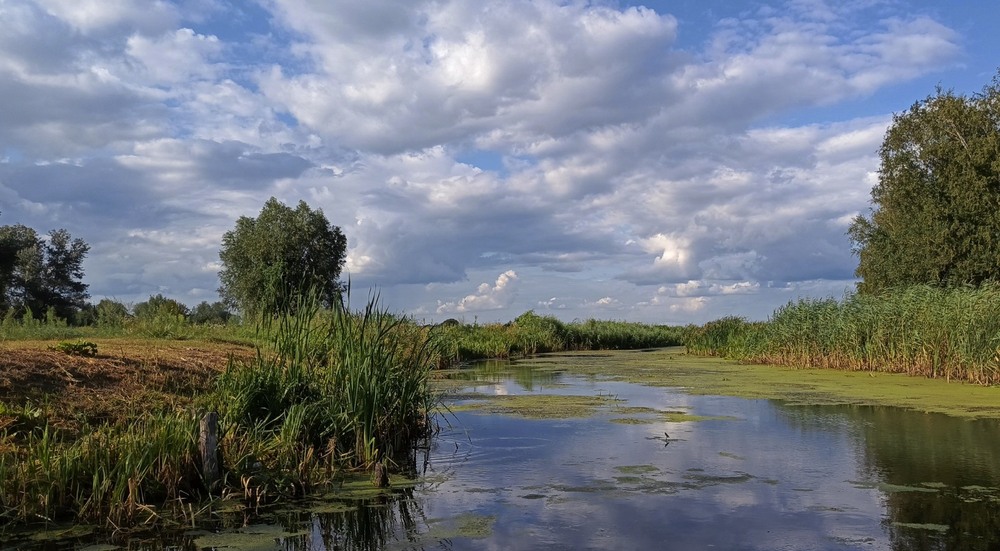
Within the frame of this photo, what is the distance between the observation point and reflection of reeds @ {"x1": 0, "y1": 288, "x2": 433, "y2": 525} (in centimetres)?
553

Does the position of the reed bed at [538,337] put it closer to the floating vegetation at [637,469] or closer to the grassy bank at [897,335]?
the grassy bank at [897,335]

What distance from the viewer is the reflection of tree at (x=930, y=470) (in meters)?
5.45

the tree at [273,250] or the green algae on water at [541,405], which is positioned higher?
the tree at [273,250]

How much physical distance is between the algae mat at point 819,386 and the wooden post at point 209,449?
400 inches

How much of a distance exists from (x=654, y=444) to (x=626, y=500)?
8.89ft

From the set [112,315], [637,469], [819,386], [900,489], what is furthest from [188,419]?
[819,386]

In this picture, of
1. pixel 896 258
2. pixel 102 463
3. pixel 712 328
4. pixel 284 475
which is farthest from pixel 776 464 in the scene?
pixel 896 258

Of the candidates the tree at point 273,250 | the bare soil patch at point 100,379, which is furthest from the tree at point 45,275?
the bare soil patch at point 100,379

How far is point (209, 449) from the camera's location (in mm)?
6141

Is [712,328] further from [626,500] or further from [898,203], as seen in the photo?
[626,500]

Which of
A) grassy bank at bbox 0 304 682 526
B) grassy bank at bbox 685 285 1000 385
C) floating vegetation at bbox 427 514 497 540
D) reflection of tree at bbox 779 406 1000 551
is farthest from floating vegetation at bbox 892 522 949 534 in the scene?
grassy bank at bbox 685 285 1000 385

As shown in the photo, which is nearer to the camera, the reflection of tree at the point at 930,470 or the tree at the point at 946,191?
the reflection of tree at the point at 930,470

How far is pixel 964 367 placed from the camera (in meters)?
15.0

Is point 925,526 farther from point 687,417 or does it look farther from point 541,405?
point 541,405
